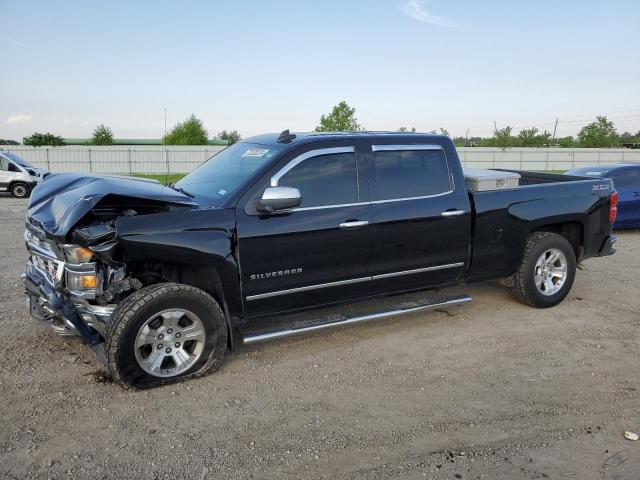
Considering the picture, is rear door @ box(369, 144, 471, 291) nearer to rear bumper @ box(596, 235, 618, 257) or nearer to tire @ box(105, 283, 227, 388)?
tire @ box(105, 283, 227, 388)

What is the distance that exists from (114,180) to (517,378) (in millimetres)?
3619

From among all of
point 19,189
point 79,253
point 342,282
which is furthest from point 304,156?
point 19,189

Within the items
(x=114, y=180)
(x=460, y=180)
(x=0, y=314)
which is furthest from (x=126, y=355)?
(x=460, y=180)

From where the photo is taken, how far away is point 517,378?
4.29m

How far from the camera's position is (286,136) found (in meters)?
4.87

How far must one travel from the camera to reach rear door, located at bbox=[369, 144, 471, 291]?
15.9ft

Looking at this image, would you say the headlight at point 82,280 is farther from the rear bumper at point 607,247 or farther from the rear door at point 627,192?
the rear door at point 627,192

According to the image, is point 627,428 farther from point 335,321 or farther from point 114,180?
point 114,180

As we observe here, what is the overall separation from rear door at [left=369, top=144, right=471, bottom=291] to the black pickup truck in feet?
0.04

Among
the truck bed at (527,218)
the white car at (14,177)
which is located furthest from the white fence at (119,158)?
the truck bed at (527,218)

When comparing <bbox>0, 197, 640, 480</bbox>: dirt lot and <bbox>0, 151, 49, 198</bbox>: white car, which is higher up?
<bbox>0, 151, 49, 198</bbox>: white car

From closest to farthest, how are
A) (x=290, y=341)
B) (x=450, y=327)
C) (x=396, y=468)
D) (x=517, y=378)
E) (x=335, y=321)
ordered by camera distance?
1. (x=396, y=468)
2. (x=517, y=378)
3. (x=335, y=321)
4. (x=290, y=341)
5. (x=450, y=327)

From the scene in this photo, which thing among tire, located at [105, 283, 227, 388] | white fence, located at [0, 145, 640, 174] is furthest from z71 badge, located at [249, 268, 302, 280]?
white fence, located at [0, 145, 640, 174]

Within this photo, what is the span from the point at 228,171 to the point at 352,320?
1724 mm
